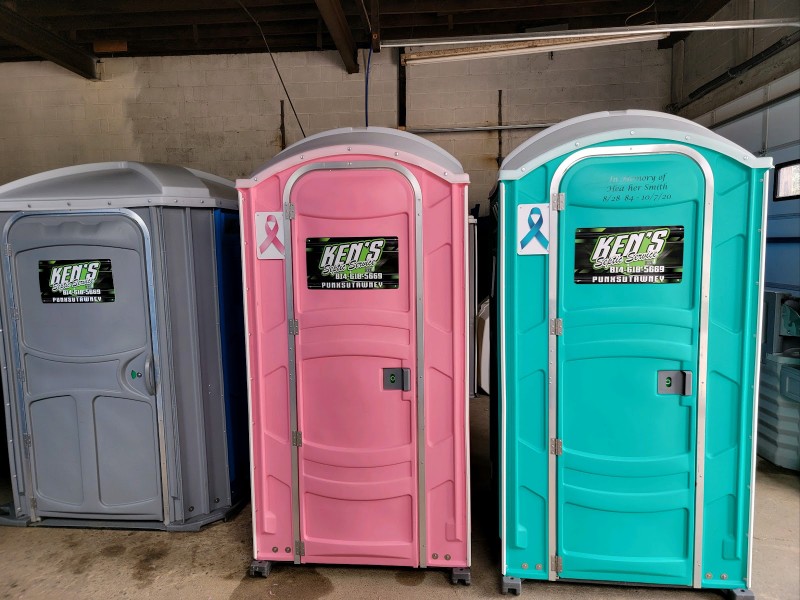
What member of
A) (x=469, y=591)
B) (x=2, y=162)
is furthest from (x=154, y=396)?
(x=2, y=162)

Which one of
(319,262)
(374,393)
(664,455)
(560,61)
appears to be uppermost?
(560,61)

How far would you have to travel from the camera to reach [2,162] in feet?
17.7

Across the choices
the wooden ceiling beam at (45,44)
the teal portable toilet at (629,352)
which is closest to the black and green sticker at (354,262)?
the teal portable toilet at (629,352)

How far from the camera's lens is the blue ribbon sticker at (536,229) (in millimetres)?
2135

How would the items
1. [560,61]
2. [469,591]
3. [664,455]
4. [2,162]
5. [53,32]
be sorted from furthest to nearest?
[2,162] < [560,61] < [53,32] < [469,591] < [664,455]

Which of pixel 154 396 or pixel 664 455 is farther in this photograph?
pixel 154 396

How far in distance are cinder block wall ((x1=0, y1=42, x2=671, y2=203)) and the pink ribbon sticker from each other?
326cm

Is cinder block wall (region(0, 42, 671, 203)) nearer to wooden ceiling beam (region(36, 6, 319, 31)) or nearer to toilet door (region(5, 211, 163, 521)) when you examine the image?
wooden ceiling beam (region(36, 6, 319, 31))

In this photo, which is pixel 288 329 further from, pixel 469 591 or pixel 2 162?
pixel 2 162

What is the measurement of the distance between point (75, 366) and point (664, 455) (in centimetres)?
314

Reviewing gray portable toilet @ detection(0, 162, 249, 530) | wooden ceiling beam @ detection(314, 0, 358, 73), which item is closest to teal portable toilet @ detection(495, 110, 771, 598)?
gray portable toilet @ detection(0, 162, 249, 530)

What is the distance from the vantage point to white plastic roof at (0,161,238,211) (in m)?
2.67

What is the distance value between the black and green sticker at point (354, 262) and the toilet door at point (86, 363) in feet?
3.68

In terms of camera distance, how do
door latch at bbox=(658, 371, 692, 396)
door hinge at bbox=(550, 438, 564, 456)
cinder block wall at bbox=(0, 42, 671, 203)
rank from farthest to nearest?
cinder block wall at bbox=(0, 42, 671, 203), door hinge at bbox=(550, 438, 564, 456), door latch at bbox=(658, 371, 692, 396)
